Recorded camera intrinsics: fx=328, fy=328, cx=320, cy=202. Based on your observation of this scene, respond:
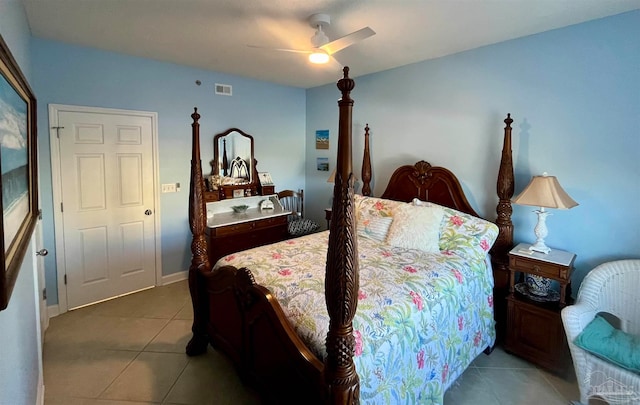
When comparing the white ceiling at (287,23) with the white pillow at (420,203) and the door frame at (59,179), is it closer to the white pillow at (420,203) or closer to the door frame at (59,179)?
the door frame at (59,179)

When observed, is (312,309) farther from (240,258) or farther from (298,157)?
(298,157)

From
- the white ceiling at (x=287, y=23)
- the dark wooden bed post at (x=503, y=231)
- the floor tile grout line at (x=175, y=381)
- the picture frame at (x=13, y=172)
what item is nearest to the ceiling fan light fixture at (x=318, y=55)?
the white ceiling at (x=287, y=23)

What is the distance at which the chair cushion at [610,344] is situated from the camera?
6.07 ft

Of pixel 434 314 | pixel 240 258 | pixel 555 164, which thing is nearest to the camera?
pixel 434 314

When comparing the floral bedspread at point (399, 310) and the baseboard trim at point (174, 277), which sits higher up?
the floral bedspread at point (399, 310)

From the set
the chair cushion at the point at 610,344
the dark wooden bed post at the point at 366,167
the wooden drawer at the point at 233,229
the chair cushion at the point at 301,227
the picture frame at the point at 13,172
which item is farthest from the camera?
the chair cushion at the point at 301,227

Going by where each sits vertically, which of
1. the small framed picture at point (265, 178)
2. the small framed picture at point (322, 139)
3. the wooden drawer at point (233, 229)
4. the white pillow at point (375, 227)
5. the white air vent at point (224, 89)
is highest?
the white air vent at point (224, 89)

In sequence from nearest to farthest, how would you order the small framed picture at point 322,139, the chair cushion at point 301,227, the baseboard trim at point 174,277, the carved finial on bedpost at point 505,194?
the carved finial on bedpost at point 505,194 < the baseboard trim at point 174,277 < the chair cushion at point 301,227 < the small framed picture at point 322,139

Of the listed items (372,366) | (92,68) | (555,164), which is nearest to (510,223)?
(555,164)

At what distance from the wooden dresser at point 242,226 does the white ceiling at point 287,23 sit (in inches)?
70.4

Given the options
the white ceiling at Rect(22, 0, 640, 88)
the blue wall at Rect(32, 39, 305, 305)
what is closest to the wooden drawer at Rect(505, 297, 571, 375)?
the white ceiling at Rect(22, 0, 640, 88)

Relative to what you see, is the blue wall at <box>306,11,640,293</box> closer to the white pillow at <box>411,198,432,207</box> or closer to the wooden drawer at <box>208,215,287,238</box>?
the white pillow at <box>411,198,432,207</box>

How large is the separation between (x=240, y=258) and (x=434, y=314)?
1418 millimetres

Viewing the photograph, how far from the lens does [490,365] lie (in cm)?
253
